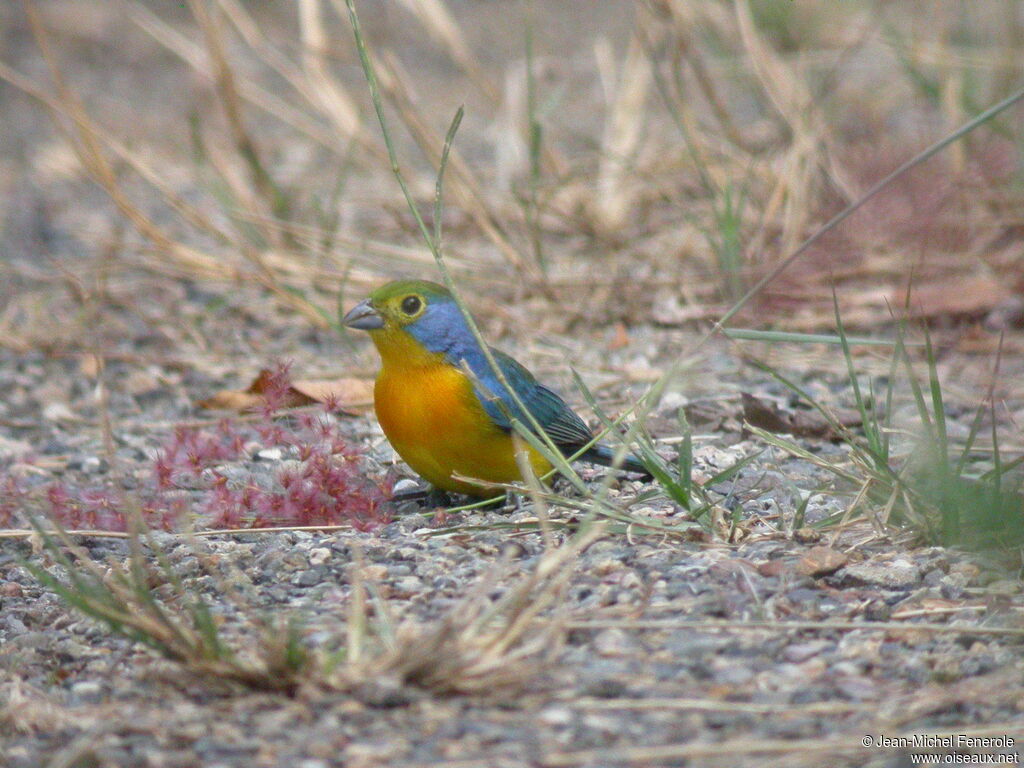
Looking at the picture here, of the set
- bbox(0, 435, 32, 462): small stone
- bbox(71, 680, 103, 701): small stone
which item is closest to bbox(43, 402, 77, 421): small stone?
bbox(0, 435, 32, 462): small stone

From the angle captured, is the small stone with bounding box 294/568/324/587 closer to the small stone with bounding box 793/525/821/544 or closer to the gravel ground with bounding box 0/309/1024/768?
the gravel ground with bounding box 0/309/1024/768

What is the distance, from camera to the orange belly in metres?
3.24

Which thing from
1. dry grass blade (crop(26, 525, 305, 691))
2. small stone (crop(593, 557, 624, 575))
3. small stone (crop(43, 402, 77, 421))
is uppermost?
small stone (crop(43, 402, 77, 421))

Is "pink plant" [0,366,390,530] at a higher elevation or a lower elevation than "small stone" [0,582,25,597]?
higher

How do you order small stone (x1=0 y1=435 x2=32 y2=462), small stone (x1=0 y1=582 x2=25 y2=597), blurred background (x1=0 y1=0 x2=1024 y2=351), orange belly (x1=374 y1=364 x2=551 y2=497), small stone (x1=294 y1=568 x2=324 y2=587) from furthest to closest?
1. blurred background (x1=0 y1=0 x2=1024 y2=351)
2. small stone (x1=0 y1=435 x2=32 y2=462)
3. orange belly (x1=374 y1=364 x2=551 y2=497)
4. small stone (x1=0 y1=582 x2=25 y2=597)
5. small stone (x1=294 y1=568 x2=324 y2=587)

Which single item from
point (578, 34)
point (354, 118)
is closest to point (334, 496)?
point (354, 118)

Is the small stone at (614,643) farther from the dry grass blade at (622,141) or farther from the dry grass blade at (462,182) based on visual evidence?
the dry grass blade at (622,141)

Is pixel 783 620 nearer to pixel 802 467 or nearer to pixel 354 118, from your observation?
pixel 802 467

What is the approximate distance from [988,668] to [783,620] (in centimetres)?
37

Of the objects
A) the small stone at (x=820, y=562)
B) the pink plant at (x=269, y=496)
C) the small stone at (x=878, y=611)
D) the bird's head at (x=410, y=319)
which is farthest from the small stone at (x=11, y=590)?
the small stone at (x=878, y=611)

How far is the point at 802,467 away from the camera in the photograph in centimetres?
348

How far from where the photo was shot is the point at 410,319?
345cm

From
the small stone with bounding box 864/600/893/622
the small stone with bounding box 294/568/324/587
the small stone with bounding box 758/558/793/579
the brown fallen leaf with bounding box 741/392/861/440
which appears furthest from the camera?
the brown fallen leaf with bounding box 741/392/861/440

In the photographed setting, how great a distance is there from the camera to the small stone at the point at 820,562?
2628 millimetres
